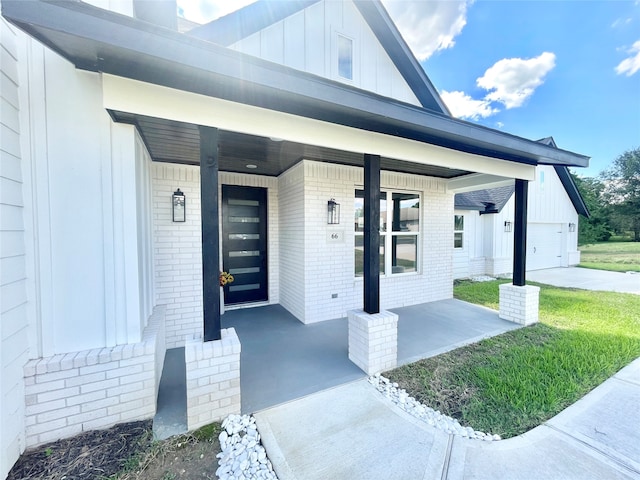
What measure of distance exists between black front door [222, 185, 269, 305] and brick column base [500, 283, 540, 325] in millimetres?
5181

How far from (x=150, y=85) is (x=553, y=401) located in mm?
5020

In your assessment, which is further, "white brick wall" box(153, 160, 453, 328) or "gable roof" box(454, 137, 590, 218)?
"gable roof" box(454, 137, 590, 218)

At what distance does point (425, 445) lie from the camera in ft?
7.41

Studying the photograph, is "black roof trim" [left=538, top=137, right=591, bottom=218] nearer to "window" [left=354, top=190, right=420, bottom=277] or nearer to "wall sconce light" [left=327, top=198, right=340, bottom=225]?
"window" [left=354, top=190, right=420, bottom=277]

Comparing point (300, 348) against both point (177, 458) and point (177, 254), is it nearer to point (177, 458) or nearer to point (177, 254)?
point (177, 458)

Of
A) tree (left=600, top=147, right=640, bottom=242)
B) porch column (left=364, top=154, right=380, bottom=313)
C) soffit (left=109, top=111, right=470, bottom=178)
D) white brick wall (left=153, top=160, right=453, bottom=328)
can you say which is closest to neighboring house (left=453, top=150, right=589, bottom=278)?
white brick wall (left=153, top=160, right=453, bottom=328)

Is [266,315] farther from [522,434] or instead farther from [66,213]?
[522,434]

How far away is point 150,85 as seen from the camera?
2.27 metres

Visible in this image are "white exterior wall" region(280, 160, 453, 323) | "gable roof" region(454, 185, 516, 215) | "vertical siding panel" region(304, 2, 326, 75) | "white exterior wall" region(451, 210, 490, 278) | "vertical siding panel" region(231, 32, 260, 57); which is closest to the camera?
"vertical siding panel" region(231, 32, 260, 57)

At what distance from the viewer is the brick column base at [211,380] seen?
244cm

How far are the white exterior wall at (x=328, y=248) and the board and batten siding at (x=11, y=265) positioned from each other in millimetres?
3609

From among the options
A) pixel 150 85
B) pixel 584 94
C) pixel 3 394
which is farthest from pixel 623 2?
pixel 3 394

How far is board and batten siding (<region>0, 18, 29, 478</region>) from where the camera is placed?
6.53 ft

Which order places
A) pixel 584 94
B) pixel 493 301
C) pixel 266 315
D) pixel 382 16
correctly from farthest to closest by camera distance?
pixel 584 94
pixel 493 301
pixel 266 315
pixel 382 16
